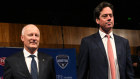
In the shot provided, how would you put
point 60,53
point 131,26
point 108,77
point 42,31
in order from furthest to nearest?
point 131,26 < point 42,31 < point 60,53 < point 108,77

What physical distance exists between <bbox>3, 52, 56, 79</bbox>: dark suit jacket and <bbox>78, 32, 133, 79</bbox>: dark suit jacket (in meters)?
0.36

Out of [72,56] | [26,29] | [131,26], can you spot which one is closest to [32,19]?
[72,56]

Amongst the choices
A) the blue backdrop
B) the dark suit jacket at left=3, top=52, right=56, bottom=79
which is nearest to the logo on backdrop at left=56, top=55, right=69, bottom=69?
the blue backdrop

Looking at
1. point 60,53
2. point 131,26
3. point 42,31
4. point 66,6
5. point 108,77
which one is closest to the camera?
point 108,77

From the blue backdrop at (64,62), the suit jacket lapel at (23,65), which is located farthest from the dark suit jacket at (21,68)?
the blue backdrop at (64,62)

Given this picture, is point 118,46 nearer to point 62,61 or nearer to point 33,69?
point 33,69

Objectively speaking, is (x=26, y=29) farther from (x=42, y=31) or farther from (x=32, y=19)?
(x=32, y=19)

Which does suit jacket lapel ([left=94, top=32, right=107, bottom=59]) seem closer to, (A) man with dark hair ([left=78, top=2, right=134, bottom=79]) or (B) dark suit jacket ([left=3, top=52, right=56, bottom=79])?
(A) man with dark hair ([left=78, top=2, right=134, bottom=79])

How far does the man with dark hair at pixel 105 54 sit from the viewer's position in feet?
8.44

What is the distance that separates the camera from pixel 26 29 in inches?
106

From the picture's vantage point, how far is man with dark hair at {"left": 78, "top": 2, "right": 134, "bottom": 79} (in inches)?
101

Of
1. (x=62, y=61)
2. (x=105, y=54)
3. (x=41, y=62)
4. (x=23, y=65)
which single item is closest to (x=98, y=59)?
(x=105, y=54)

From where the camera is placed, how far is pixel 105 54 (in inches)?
102

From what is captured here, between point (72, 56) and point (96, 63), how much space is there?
3.32m
